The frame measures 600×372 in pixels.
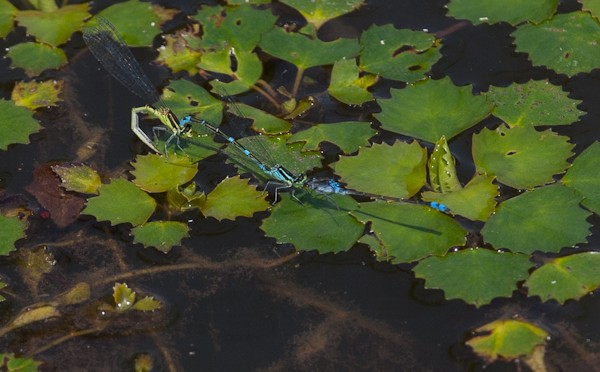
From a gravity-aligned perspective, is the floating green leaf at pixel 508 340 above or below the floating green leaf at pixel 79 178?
above

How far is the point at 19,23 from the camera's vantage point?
646cm

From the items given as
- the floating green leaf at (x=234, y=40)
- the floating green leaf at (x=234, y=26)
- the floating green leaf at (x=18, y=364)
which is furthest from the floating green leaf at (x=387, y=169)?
the floating green leaf at (x=18, y=364)

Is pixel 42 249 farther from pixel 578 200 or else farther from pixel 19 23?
pixel 578 200

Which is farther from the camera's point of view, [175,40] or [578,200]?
[175,40]

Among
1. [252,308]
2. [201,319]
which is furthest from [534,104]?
[201,319]

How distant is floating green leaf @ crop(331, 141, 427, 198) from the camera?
503cm

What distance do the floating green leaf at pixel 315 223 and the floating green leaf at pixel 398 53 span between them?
1.19 metres

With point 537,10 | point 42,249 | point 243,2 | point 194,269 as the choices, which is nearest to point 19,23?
point 243,2

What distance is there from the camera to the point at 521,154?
5164mm

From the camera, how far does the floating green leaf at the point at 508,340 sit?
4.36 meters

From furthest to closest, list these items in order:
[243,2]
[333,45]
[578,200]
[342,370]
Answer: [243,2] → [333,45] → [578,200] → [342,370]

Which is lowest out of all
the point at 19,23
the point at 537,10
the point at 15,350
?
the point at 15,350

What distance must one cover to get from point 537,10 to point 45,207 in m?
3.36

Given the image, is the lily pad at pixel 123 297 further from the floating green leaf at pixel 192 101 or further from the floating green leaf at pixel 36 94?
the floating green leaf at pixel 36 94
